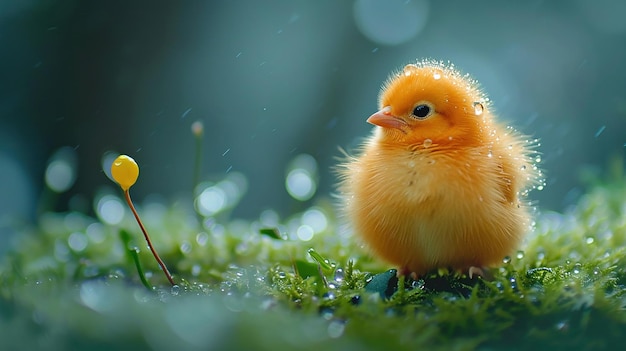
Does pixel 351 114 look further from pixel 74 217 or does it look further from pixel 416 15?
pixel 74 217

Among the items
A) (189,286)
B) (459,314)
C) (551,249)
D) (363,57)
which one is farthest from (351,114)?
(459,314)

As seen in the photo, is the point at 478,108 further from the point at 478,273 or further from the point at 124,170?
the point at 124,170

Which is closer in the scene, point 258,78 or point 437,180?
point 437,180

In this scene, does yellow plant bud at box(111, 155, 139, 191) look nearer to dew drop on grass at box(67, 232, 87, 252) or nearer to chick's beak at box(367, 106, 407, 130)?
chick's beak at box(367, 106, 407, 130)

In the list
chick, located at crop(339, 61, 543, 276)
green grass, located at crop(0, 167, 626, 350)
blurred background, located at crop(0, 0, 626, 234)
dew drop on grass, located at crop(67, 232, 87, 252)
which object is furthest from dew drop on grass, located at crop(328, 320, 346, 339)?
blurred background, located at crop(0, 0, 626, 234)

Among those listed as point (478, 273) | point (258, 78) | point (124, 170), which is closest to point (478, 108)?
point (478, 273)

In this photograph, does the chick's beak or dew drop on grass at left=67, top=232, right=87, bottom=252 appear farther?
dew drop on grass at left=67, top=232, right=87, bottom=252
